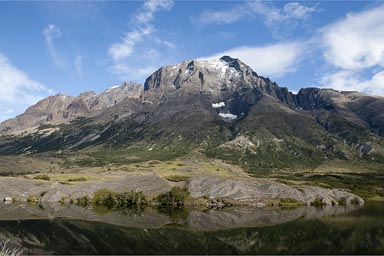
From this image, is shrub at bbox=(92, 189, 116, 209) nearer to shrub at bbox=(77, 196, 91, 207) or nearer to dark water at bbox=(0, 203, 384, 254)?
shrub at bbox=(77, 196, 91, 207)

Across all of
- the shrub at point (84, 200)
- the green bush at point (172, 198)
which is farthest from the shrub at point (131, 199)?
the shrub at point (84, 200)

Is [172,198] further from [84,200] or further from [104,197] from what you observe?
[84,200]

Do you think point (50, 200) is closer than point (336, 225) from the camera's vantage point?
No

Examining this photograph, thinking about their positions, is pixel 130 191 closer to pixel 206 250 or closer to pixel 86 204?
pixel 86 204

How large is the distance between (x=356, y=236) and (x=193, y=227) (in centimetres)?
4096

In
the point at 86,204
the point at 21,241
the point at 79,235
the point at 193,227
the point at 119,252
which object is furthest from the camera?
the point at 86,204

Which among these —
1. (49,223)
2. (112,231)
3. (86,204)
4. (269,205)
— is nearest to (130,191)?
(86,204)

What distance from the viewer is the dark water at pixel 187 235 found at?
7556cm

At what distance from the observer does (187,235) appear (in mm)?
92312

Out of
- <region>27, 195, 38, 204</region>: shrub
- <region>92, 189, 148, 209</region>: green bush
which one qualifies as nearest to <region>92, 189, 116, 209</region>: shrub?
<region>92, 189, 148, 209</region>: green bush

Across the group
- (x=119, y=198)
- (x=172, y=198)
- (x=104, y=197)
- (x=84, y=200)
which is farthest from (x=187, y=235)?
(x=104, y=197)

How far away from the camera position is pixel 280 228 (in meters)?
108

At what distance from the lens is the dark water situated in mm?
75562

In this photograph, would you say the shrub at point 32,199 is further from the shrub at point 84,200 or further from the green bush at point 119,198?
the green bush at point 119,198
